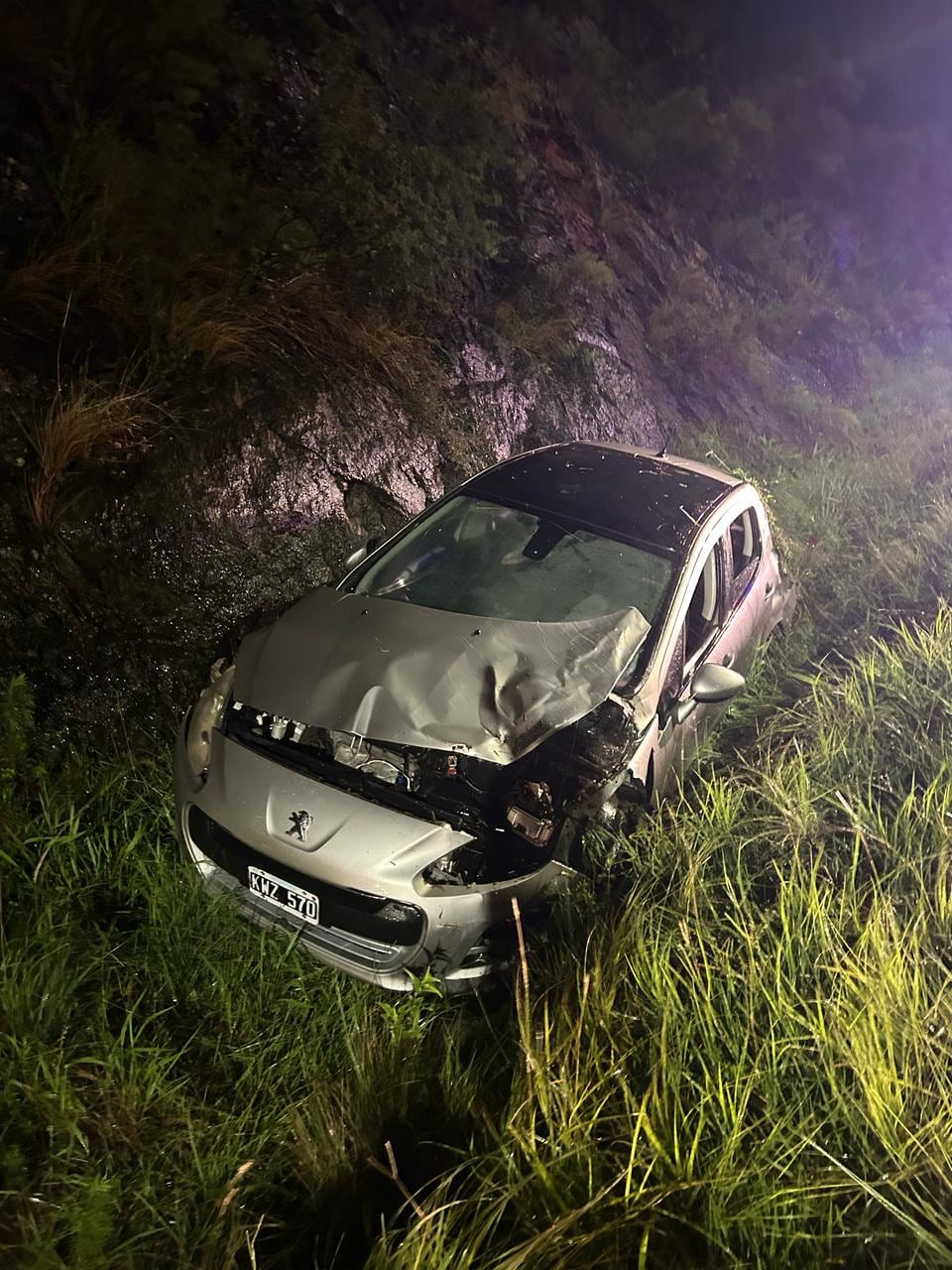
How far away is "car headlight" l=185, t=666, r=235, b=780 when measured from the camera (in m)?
2.83

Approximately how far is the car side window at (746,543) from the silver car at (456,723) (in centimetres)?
49

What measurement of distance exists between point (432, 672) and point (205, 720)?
2.97 feet

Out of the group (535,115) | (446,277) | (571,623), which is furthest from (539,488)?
(535,115)

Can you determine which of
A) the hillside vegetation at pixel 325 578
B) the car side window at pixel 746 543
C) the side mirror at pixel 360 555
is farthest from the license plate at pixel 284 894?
the car side window at pixel 746 543

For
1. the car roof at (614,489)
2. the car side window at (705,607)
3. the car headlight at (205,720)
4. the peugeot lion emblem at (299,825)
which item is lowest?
the car headlight at (205,720)

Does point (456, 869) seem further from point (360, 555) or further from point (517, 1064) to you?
point (360, 555)

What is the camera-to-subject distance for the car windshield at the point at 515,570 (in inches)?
133

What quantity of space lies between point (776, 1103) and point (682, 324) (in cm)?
828

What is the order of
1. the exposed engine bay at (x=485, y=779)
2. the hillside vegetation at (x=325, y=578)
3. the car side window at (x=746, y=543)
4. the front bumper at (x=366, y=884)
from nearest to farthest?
the hillside vegetation at (x=325, y=578) → the front bumper at (x=366, y=884) → the exposed engine bay at (x=485, y=779) → the car side window at (x=746, y=543)

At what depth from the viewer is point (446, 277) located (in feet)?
20.5

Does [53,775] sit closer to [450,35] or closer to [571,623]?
[571,623]

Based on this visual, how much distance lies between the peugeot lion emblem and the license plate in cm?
15

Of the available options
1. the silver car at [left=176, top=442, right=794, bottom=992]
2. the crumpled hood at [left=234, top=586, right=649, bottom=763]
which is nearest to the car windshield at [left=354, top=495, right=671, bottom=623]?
the silver car at [left=176, top=442, right=794, bottom=992]

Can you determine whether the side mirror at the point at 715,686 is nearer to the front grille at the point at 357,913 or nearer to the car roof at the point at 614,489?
the car roof at the point at 614,489
